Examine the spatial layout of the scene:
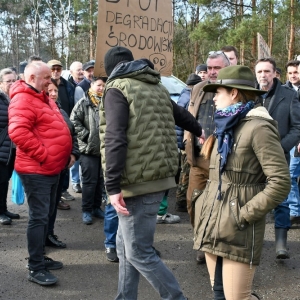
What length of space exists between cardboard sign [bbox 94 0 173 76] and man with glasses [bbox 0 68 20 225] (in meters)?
1.60

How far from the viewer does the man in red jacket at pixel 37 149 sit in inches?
132

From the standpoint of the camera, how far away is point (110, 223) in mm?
3918

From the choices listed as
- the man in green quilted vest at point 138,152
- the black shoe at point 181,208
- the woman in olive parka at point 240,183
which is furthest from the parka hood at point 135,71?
the black shoe at point 181,208

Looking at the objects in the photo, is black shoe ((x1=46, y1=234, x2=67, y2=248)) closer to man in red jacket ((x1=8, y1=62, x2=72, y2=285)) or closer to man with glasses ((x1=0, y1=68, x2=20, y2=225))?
man in red jacket ((x1=8, y1=62, x2=72, y2=285))

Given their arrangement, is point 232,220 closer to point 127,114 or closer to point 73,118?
point 127,114

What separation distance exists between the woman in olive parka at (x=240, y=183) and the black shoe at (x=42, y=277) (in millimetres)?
1612

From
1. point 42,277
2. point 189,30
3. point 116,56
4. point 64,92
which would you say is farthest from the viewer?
point 189,30

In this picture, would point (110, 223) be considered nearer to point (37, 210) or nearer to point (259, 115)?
point (37, 210)

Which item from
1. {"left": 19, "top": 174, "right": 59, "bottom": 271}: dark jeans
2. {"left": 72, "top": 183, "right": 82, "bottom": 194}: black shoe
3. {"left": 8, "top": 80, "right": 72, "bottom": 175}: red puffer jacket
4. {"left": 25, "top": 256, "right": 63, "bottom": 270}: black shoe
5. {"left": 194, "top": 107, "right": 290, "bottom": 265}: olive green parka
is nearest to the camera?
{"left": 194, "top": 107, "right": 290, "bottom": 265}: olive green parka

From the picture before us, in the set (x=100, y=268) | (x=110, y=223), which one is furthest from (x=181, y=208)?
(x=100, y=268)

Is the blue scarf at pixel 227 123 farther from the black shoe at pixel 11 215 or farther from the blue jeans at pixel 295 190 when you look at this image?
the black shoe at pixel 11 215

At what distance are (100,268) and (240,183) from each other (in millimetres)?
2014

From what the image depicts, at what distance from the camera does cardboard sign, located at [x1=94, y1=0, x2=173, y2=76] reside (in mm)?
3828

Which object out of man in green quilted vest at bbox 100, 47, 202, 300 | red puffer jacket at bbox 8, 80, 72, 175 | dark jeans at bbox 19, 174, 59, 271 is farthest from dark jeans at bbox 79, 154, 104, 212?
man in green quilted vest at bbox 100, 47, 202, 300
